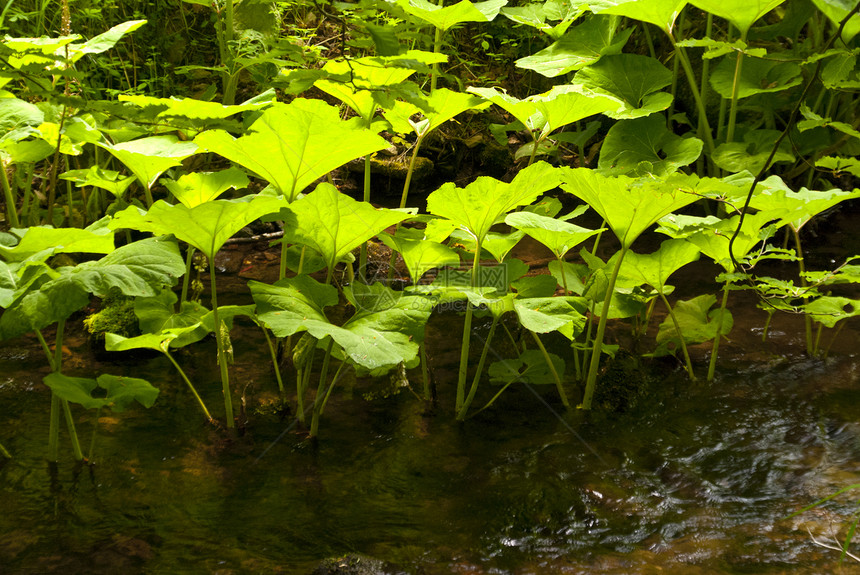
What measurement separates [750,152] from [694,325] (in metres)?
1.22

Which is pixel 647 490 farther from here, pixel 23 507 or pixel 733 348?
pixel 23 507

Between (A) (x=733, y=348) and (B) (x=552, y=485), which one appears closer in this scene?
(B) (x=552, y=485)

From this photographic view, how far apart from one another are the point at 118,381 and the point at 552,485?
47.9 inches

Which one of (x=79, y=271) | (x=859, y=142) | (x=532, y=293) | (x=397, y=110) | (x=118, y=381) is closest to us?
(x=79, y=271)

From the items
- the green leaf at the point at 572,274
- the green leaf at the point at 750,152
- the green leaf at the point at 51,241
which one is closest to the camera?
the green leaf at the point at 51,241

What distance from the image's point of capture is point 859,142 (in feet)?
9.90

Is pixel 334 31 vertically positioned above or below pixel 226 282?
above

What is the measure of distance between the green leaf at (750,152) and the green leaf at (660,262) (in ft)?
3.14

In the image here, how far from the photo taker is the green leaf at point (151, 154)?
216cm

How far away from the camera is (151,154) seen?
217 cm

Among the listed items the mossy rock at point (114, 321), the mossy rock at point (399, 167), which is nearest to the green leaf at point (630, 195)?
the mossy rock at point (114, 321)

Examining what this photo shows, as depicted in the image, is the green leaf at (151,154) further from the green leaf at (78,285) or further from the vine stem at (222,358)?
the green leaf at (78,285)

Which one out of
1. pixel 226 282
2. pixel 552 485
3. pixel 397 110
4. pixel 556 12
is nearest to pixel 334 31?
pixel 556 12

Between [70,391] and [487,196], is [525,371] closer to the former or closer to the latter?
[487,196]
